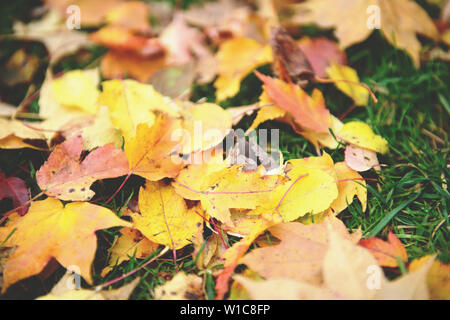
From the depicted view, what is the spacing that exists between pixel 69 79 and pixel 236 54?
68 cm

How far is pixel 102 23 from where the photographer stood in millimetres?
1601

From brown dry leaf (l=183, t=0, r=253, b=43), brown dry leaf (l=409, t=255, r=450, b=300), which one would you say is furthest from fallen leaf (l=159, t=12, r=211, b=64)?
brown dry leaf (l=409, t=255, r=450, b=300)

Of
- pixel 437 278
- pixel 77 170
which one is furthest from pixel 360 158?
pixel 77 170

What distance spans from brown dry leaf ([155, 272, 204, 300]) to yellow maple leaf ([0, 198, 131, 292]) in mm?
177

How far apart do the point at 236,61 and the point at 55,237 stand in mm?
927

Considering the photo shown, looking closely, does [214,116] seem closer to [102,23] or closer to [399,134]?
[399,134]

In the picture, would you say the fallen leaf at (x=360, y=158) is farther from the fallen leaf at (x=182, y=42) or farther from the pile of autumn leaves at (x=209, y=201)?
the fallen leaf at (x=182, y=42)

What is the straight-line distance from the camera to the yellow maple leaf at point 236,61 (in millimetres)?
1297

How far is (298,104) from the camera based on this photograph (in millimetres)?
1067

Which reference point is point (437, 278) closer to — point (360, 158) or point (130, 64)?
point (360, 158)

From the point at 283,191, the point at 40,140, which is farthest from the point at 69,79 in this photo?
the point at 283,191

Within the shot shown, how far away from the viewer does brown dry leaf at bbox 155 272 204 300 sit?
0.81 m
